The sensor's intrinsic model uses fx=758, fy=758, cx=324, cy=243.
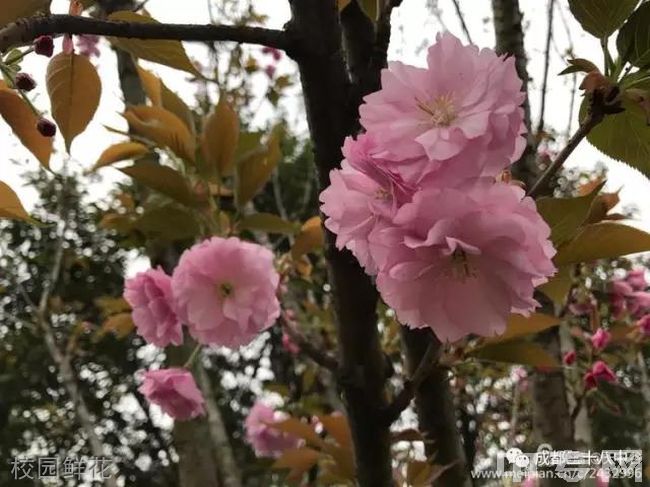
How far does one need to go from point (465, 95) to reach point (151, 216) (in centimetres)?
59

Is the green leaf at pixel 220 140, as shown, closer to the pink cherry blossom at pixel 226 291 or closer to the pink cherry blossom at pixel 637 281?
the pink cherry blossom at pixel 226 291

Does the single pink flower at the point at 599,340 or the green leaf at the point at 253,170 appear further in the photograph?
the single pink flower at the point at 599,340

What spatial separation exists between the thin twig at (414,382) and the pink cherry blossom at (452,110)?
168 mm

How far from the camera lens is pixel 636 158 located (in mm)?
492

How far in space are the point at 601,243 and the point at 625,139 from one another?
7cm

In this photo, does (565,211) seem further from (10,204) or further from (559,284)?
(10,204)

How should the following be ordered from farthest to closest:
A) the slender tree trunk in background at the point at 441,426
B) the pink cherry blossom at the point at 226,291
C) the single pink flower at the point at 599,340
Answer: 1. the single pink flower at the point at 599,340
2. the pink cherry blossom at the point at 226,291
3. the slender tree trunk in background at the point at 441,426

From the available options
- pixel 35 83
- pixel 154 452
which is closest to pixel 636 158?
pixel 35 83

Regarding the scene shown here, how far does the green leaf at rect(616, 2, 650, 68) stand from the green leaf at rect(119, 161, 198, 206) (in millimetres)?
553

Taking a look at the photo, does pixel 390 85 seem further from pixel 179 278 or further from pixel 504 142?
pixel 179 278

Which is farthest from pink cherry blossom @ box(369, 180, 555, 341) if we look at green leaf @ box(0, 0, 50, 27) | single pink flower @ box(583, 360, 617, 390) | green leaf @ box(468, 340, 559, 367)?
single pink flower @ box(583, 360, 617, 390)

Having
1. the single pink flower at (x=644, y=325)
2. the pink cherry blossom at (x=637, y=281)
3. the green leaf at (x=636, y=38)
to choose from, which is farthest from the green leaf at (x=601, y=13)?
the pink cherry blossom at (x=637, y=281)

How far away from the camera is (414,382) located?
548 millimetres

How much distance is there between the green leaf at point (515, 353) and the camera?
0.70m
